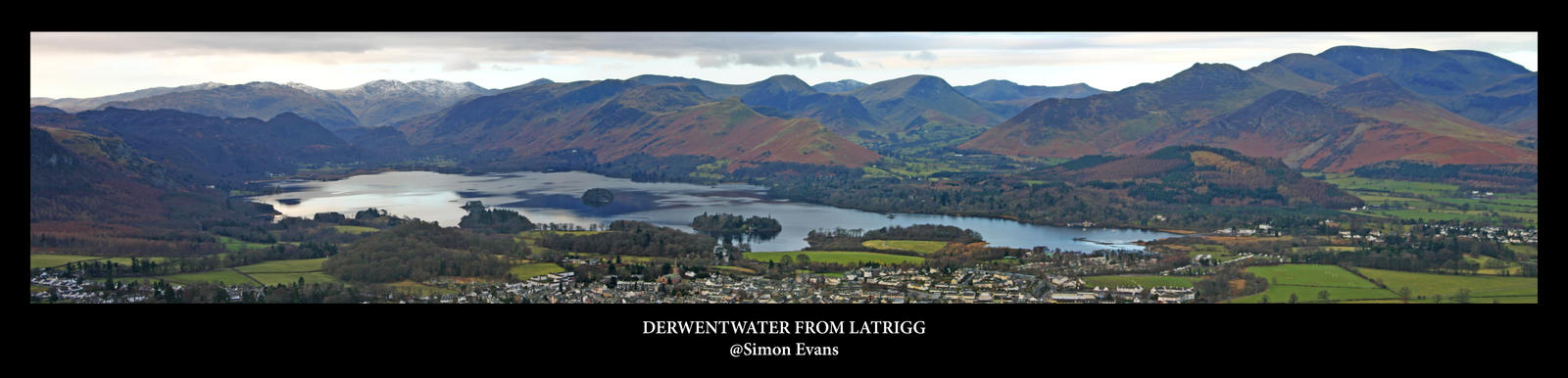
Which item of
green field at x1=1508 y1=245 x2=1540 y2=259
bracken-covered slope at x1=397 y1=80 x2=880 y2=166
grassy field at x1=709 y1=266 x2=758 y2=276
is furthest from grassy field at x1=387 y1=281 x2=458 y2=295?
bracken-covered slope at x1=397 y1=80 x2=880 y2=166

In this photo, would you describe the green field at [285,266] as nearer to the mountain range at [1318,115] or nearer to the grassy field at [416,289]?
the grassy field at [416,289]

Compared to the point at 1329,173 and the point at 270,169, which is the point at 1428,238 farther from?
the point at 270,169

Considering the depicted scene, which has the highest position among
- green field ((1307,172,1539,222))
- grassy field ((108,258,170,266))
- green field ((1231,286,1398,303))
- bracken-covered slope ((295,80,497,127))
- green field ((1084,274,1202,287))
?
bracken-covered slope ((295,80,497,127))

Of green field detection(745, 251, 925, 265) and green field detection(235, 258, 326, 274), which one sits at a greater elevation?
green field detection(235, 258, 326, 274)

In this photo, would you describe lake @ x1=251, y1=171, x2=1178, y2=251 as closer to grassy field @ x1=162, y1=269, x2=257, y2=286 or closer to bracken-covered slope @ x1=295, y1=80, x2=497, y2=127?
grassy field @ x1=162, y1=269, x2=257, y2=286

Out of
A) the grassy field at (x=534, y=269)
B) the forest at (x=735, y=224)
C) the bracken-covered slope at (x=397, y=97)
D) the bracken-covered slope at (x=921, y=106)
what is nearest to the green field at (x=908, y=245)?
the forest at (x=735, y=224)
